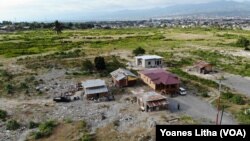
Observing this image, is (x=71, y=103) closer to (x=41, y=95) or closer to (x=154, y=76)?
(x=41, y=95)

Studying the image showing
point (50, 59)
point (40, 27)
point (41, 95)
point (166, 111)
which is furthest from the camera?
point (40, 27)

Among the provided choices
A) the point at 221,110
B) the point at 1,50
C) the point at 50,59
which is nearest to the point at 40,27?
the point at 1,50

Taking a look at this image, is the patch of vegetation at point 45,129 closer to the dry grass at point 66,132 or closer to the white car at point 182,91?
the dry grass at point 66,132

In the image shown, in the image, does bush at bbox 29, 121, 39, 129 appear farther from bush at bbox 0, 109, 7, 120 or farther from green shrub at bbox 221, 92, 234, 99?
green shrub at bbox 221, 92, 234, 99

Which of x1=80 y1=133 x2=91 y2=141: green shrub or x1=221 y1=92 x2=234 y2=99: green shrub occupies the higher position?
x1=221 y1=92 x2=234 y2=99: green shrub

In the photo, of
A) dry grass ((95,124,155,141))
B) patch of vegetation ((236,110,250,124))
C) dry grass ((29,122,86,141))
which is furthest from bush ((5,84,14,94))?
patch of vegetation ((236,110,250,124))

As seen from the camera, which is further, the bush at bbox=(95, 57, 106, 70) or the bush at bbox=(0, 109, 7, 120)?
the bush at bbox=(95, 57, 106, 70)

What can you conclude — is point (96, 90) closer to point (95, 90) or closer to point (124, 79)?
point (95, 90)

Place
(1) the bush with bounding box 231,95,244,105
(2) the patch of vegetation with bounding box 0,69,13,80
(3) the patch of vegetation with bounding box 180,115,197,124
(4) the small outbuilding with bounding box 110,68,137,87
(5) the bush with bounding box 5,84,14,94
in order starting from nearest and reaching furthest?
(3) the patch of vegetation with bounding box 180,115,197,124, (1) the bush with bounding box 231,95,244,105, (5) the bush with bounding box 5,84,14,94, (4) the small outbuilding with bounding box 110,68,137,87, (2) the patch of vegetation with bounding box 0,69,13,80
